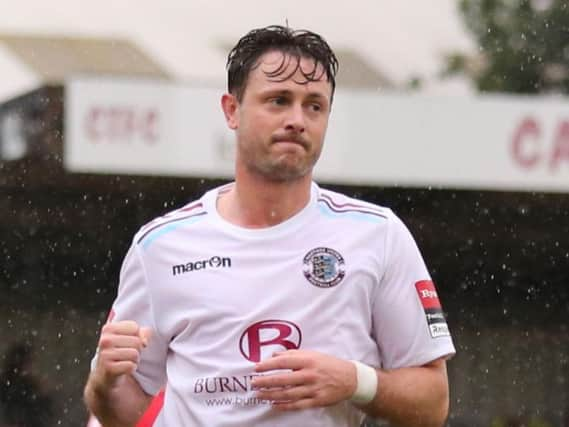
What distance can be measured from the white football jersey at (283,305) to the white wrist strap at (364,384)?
2.6 inches

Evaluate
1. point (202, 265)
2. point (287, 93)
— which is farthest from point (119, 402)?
point (287, 93)

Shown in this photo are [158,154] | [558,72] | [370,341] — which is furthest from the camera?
[558,72]

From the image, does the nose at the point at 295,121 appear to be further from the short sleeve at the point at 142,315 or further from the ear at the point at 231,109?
the short sleeve at the point at 142,315

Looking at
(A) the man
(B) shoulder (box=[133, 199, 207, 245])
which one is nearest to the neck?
(A) the man

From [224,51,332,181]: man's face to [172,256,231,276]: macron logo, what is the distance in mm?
202

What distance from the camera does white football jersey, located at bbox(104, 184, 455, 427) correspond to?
11.9 ft

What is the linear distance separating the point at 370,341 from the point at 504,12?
10205 mm

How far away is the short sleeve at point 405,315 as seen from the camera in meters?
3.67

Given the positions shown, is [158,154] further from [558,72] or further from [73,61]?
[558,72]

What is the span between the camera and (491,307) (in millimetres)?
12750

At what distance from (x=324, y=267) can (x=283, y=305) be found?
12cm

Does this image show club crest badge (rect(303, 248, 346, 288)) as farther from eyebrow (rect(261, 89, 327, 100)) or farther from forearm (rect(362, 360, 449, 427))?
eyebrow (rect(261, 89, 327, 100))

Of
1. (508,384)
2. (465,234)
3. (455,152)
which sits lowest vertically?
(508,384)

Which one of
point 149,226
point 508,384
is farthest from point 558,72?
point 149,226
